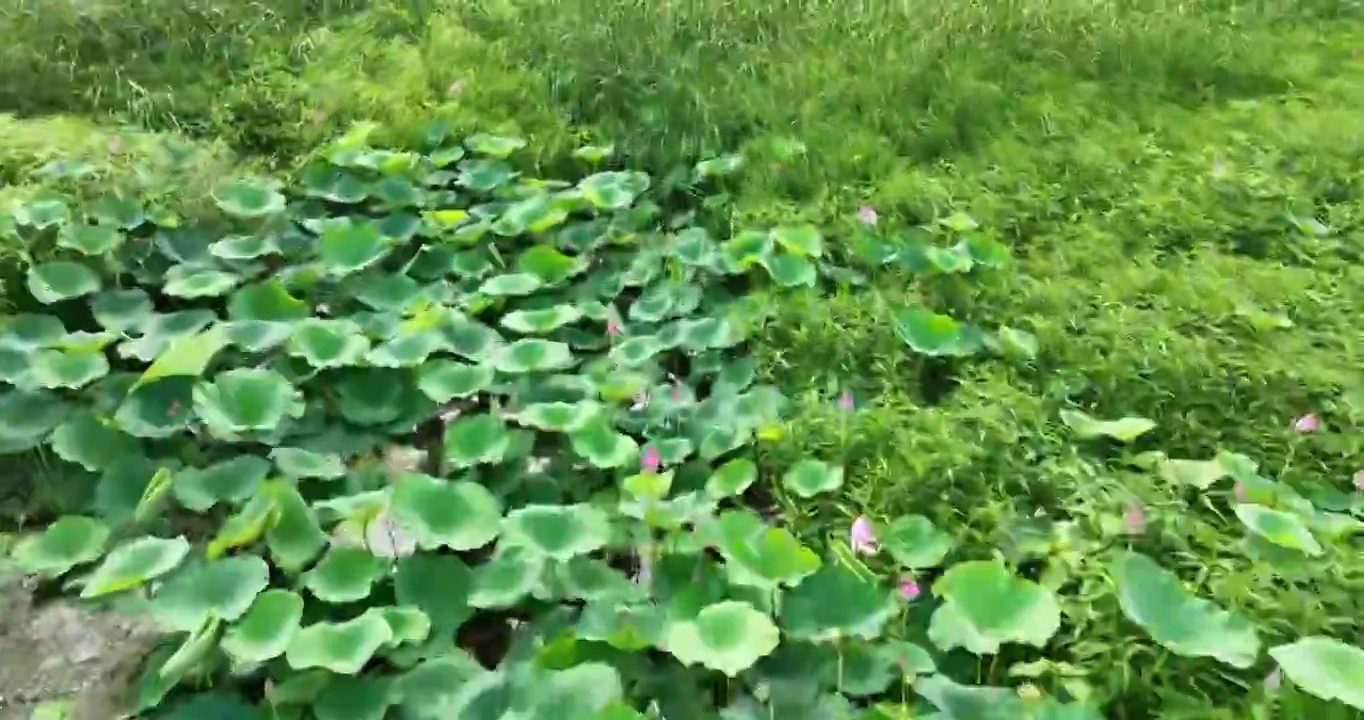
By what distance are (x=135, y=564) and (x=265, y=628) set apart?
260 mm

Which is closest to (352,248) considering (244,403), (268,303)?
(268,303)

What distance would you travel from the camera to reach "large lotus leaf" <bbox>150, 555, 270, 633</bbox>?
1533mm

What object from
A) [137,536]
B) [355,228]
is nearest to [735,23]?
[355,228]

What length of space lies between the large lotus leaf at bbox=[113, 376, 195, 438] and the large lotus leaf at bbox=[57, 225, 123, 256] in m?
0.59

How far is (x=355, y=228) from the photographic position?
8.04 ft

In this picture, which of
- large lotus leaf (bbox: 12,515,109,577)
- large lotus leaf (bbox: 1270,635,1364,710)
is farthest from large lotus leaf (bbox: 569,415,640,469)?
large lotus leaf (bbox: 1270,635,1364,710)

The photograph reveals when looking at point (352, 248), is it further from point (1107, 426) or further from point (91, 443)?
point (1107, 426)

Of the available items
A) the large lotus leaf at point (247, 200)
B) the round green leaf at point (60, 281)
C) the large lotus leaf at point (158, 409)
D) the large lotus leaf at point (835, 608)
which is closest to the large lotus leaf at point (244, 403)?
the large lotus leaf at point (158, 409)

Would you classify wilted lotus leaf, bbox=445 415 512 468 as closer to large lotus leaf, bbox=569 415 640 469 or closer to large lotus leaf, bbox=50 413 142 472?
large lotus leaf, bbox=569 415 640 469

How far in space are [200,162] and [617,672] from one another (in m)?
2.07

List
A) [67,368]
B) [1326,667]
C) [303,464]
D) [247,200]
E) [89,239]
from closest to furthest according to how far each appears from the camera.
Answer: [1326,667], [303,464], [67,368], [89,239], [247,200]

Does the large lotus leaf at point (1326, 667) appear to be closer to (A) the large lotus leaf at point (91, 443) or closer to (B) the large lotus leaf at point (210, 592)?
(B) the large lotus leaf at point (210, 592)

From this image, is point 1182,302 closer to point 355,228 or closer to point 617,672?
point 617,672

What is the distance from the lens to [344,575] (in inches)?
63.7
